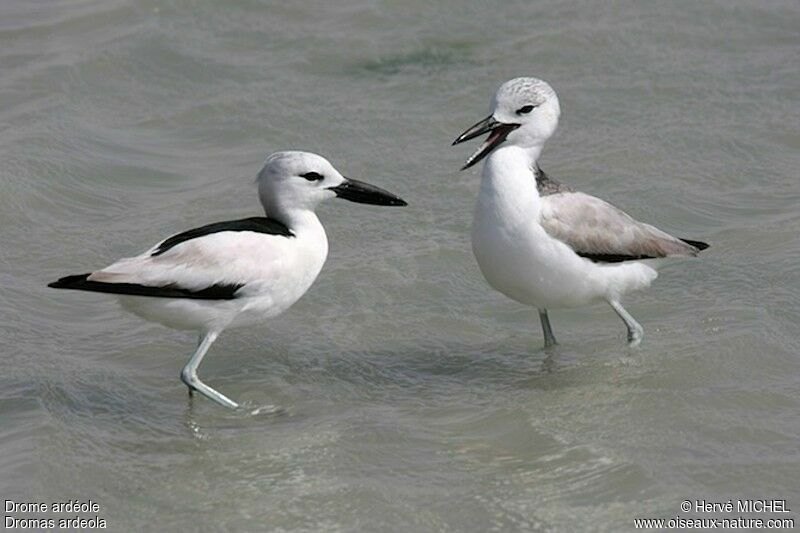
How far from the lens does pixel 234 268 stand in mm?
7758

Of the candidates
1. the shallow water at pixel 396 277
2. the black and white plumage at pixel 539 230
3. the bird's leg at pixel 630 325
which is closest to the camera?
the shallow water at pixel 396 277

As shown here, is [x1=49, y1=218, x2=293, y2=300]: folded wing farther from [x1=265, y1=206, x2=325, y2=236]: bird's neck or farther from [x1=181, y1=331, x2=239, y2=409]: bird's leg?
[x1=181, y1=331, x2=239, y2=409]: bird's leg

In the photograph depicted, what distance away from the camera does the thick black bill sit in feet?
27.3

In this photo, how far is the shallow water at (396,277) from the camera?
23.4ft

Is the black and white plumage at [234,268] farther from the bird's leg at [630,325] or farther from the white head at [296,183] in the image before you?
the bird's leg at [630,325]

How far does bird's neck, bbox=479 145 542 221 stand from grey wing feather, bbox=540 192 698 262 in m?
0.10

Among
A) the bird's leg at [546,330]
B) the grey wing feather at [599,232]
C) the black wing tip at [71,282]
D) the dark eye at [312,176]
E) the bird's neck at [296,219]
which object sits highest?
the dark eye at [312,176]

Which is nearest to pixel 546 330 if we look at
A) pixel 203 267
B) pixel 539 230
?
pixel 539 230

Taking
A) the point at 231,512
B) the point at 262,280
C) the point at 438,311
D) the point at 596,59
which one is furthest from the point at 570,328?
the point at 596,59

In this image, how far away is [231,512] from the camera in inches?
268

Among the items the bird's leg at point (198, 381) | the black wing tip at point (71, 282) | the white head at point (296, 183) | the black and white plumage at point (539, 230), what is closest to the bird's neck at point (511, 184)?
the black and white plumage at point (539, 230)

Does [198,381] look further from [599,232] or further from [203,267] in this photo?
[599,232]

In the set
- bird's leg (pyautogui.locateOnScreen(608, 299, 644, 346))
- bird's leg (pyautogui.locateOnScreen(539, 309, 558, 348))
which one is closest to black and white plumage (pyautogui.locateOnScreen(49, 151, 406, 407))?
bird's leg (pyautogui.locateOnScreen(539, 309, 558, 348))

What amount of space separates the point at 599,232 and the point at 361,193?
1368mm
